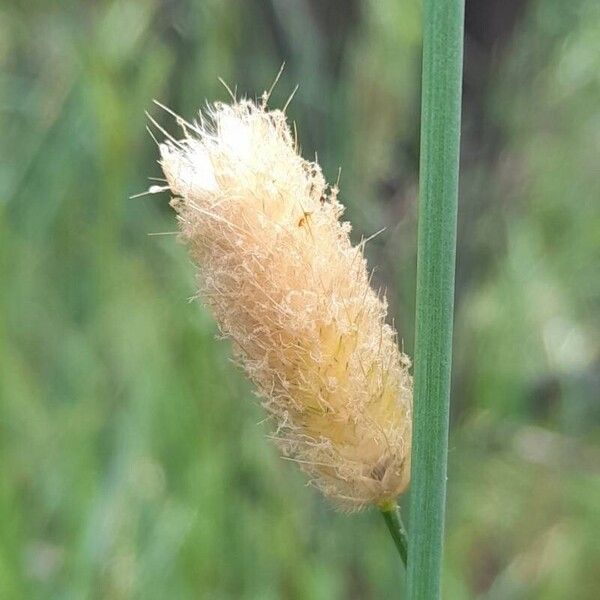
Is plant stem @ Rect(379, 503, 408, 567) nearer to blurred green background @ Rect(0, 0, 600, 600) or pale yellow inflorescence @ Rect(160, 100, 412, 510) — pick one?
pale yellow inflorescence @ Rect(160, 100, 412, 510)

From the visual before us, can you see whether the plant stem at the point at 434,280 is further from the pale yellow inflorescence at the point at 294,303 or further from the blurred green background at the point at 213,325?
the blurred green background at the point at 213,325

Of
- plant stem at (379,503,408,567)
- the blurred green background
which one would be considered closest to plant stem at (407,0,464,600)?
plant stem at (379,503,408,567)

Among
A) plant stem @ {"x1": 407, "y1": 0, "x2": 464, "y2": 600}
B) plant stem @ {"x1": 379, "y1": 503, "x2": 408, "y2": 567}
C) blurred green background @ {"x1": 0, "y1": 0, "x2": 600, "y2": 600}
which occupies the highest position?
blurred green background @ {"x1": 0, "y1": 0, "x2": 600, "y2": 600}

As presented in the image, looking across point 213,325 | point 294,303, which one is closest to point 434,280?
point 294,303

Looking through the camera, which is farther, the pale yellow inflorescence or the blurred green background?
the blurred green background

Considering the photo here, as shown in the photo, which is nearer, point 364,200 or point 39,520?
point 39,520

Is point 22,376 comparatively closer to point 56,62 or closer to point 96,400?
point 96,400

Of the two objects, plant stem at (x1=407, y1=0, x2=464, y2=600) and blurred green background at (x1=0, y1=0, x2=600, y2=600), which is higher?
blurred green background at (x1=0, y1=0, x2=600, y2=600)

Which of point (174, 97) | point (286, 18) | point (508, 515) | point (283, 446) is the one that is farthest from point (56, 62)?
point (283, 446)
